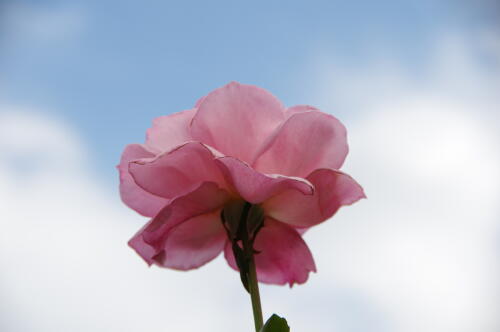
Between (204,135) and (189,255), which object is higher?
(204,135)

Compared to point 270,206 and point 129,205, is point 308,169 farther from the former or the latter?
point 129,205

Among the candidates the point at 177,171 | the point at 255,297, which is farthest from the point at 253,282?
the point at 177,171

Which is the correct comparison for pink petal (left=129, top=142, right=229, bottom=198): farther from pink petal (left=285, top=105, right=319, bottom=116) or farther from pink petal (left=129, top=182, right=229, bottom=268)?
pink petal (left=285, top=105, right=319, bottom=116)

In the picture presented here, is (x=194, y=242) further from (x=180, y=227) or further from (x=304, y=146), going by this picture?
(x=304, y=146)

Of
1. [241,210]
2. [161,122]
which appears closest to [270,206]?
[241,210]

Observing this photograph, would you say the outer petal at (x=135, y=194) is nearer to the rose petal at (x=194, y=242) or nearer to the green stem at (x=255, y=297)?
the rose petal at (x=194, y=242)

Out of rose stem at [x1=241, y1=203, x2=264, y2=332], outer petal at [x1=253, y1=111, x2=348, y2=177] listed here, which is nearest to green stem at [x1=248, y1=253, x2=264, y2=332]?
rose stem at [x1=241, y1=203, x2=264, y2=332]

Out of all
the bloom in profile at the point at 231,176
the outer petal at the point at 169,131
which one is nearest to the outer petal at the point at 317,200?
the bloom in profile at the point at 231,176
